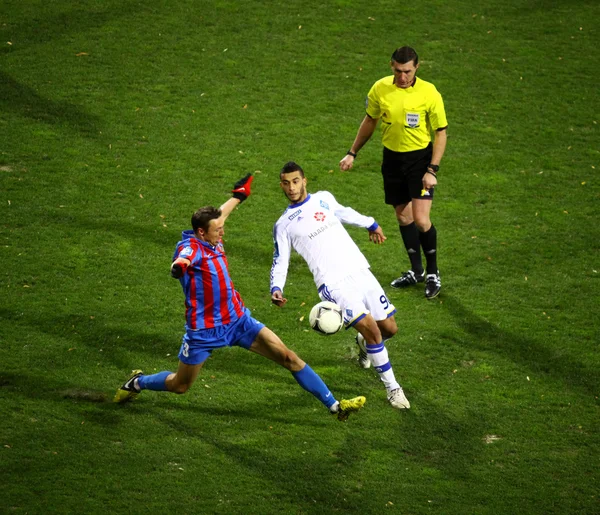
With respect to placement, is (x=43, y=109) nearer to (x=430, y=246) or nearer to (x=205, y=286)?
(x=430, y=246)

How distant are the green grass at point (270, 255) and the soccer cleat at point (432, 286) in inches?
5.1

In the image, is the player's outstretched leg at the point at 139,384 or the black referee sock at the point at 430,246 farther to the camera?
the black referee sock at the point at 430,246

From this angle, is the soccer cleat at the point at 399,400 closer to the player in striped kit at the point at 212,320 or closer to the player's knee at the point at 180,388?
the player in striped kit at the point at 212,320

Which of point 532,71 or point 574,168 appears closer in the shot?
point 574,168

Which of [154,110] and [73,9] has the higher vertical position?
[73,9]

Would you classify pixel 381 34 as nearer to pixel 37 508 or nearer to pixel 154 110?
Answer: pixel 154 110

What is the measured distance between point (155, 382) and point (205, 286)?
A: 3.20 ft

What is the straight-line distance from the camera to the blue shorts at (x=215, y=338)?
19.1 feet

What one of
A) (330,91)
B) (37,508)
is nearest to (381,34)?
(330,91)

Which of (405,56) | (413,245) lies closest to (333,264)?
(413,245)

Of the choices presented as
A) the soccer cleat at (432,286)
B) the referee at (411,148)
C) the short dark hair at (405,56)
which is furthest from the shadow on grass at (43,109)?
the soccer cleat at (432,286)

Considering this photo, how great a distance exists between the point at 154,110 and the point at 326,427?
6568 mm

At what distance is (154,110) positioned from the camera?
1131cm

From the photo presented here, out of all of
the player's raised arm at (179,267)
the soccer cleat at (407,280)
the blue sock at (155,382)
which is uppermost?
the player's raised arm at (179,267)
